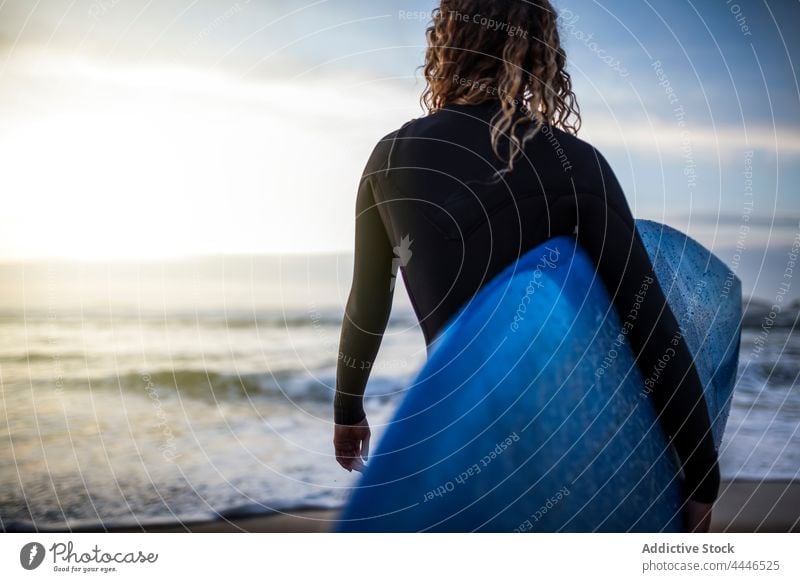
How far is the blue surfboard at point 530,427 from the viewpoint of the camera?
128cm

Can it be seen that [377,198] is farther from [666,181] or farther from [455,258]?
[666,181]

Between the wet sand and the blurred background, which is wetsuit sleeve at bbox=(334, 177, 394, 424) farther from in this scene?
the blurred background

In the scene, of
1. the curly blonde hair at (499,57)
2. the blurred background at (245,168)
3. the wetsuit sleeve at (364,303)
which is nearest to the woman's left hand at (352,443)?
the wetsuit sleeve at (364,303)

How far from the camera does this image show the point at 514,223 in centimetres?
128

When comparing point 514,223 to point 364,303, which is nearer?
point 514,223

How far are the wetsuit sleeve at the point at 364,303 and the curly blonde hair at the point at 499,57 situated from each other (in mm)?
247

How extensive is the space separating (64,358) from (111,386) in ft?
1.27

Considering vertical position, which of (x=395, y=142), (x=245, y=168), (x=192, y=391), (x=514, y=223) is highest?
(x=245, y=168)

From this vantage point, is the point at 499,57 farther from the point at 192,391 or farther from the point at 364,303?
the point at 192,391

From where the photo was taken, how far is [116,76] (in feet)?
7.75

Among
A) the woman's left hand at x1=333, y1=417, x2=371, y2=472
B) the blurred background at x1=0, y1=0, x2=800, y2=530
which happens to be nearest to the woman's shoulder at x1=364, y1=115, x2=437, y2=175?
the woman's left hand at x1=333, y1=417, x2=371, y2=472

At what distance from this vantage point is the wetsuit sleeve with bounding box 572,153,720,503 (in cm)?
125

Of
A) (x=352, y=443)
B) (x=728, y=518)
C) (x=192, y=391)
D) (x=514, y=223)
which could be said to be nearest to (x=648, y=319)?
(x=514, y=223)

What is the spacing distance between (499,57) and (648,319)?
530 millimetres
